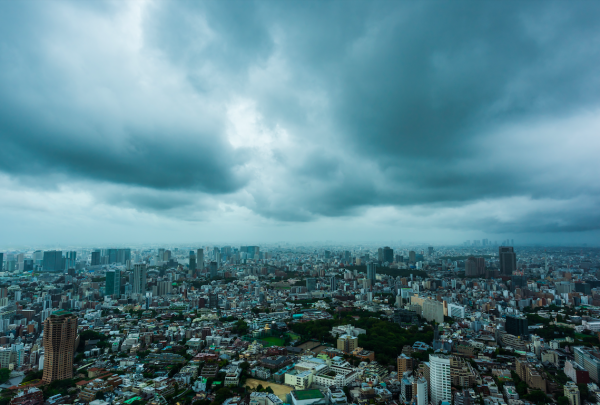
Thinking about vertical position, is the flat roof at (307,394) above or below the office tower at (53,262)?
below

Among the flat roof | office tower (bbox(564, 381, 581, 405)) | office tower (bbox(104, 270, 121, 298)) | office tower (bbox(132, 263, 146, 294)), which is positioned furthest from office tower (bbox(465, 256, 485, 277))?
office tower (bbox(104, 270, 121, 298))

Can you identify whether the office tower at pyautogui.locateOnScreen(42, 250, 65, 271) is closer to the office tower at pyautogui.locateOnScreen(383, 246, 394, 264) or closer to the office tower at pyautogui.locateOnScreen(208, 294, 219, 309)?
the office tower at pyautogui.locateOnScreen(208, 294, 219, 309)

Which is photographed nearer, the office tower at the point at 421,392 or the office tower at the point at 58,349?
the office tower at the point at 421,392

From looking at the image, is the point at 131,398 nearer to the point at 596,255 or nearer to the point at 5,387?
the point at 5,387

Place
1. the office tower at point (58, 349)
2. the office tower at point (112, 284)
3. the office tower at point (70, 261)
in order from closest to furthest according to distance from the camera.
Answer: the office tower at point (58, 349)
the office tower at point (112, 284)
the office tower at point (70, 261)

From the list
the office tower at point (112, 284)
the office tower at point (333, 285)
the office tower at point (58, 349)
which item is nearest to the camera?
the office tower at point (58, 349)

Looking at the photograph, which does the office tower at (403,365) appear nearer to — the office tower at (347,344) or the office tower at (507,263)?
the office tower at (347,344)

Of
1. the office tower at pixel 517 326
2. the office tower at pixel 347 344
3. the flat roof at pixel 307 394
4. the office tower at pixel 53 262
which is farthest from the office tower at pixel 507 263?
the office tower at pixel 53 262
